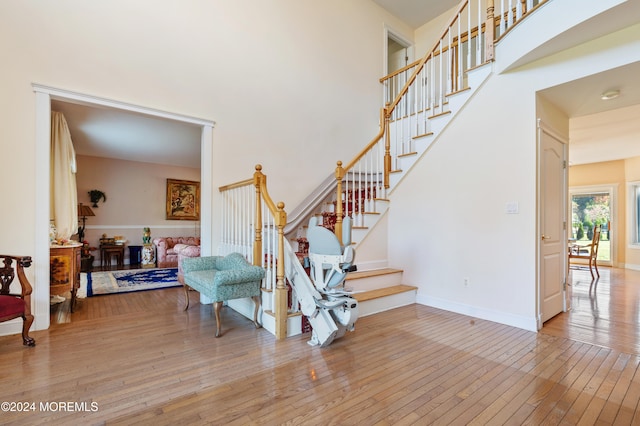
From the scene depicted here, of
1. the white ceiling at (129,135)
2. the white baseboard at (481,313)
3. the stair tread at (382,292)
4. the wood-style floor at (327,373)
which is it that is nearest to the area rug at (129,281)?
the wood-style floor at (327,373)

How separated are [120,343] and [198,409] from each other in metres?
1.47

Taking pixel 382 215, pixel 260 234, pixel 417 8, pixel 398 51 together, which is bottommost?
pixel 260 234

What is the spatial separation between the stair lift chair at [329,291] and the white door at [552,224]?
7.15 feet

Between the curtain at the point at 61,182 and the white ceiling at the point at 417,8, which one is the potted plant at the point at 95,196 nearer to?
the curtain at the point at 61,182

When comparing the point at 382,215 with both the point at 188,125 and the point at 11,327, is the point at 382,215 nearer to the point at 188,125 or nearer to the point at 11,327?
the point at 188,125

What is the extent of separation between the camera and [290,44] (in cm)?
482

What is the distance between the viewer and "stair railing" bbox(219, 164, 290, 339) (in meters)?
2.95

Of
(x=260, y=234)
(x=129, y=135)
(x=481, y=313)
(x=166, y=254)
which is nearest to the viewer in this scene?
(x=260, y=234)

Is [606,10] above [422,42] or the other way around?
the other way around

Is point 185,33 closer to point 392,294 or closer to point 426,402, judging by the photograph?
point 392,294

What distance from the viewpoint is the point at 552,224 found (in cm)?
358

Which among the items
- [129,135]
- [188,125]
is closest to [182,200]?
[129,135]

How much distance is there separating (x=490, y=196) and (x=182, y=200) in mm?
8251

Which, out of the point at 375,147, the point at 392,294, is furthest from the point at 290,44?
the point at 392,294
